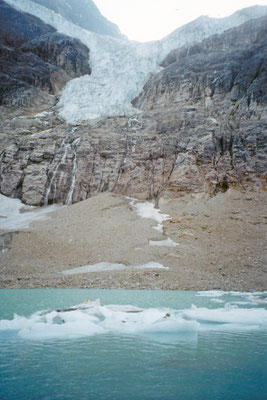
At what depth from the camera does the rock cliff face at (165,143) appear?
3544 centimetres

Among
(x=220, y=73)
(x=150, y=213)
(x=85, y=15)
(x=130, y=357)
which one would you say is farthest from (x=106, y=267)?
(x=85, y=15)

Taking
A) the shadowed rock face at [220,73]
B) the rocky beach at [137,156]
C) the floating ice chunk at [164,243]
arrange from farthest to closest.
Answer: the shadowed rock face at [220,73], the floating ice chunk at [164,243], the rocky beach at [137,156]

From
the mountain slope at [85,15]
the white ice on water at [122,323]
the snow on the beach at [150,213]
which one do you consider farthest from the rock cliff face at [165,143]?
the mountain slope at [85,15]

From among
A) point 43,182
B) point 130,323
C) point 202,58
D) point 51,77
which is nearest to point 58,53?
point 51,77

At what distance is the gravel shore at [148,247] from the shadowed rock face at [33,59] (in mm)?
35087

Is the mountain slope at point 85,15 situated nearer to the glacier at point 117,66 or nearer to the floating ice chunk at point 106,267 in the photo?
the glacier at point 117,66

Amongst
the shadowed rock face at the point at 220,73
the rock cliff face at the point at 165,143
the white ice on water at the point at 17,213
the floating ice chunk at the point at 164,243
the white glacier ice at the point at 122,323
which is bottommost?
the floating ice chunk at the point at 164,243

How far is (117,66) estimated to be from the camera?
6494 cm

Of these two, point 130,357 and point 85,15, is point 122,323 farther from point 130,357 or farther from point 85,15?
point 85,15

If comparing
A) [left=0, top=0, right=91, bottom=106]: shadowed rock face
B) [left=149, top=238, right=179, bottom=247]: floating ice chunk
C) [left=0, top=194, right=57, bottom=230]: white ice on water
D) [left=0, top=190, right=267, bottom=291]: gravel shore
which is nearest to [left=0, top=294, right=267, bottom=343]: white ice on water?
[left=0, top=190, right=267, bottom=291]: gravel shore

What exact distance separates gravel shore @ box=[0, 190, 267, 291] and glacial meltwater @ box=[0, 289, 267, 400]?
10.5 m

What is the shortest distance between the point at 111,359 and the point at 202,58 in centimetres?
5530

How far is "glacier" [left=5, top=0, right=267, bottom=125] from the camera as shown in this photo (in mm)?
A: 52344

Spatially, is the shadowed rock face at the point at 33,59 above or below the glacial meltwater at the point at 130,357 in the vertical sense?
above
